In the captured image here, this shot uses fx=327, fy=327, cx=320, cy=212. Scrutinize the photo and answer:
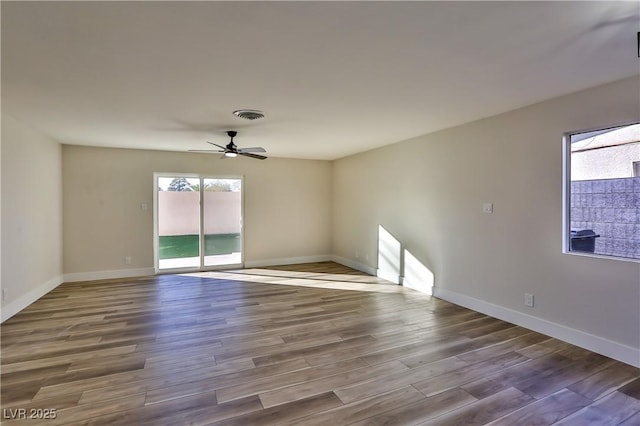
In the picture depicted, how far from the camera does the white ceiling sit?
183 centimetres

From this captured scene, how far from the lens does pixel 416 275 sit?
5203 millimetres

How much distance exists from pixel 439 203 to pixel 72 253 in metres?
6.23

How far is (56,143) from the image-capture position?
538cm

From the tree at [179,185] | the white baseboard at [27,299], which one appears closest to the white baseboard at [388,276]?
the tree at [179,185]

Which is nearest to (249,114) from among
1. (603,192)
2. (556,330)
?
(603,192)

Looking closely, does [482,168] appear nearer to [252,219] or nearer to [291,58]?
[291,58]

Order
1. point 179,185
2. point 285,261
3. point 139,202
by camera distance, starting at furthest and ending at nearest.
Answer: point 285,261, point 179,185, point 139,202

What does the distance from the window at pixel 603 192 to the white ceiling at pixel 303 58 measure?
55 centimetres

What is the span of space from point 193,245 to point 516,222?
5658 mm

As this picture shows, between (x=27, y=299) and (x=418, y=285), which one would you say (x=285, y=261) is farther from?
(x=27, y=299)

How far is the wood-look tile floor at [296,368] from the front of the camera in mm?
2160

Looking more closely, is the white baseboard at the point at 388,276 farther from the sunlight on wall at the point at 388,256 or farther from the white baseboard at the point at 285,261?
the white baseboard at the point at 285,261

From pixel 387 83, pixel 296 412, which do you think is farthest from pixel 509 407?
pixel 387 83

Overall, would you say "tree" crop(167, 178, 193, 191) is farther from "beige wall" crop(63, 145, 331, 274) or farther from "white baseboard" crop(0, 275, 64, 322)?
"white baseboard" crop(0, 275, 64, 322)
